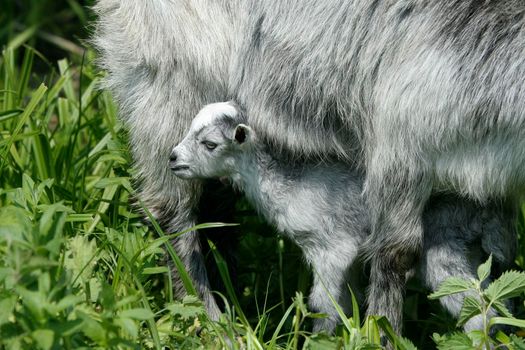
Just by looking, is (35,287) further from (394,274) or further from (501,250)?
(501,250)

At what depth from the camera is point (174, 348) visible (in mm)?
3998

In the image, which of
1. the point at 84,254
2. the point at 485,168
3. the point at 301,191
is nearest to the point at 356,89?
the point at 301,191

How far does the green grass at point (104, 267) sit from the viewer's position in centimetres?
314

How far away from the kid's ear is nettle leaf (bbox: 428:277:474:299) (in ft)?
3.38

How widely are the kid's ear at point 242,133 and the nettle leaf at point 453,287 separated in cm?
103

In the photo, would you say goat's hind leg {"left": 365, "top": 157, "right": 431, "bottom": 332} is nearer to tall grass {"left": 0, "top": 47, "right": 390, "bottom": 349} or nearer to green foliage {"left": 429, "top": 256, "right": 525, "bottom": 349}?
tall grass {"left": 0, "top": 47, "right": 390, "bottom": 349}

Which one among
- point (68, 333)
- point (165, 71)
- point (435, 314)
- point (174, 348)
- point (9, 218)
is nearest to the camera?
point (68, 333)

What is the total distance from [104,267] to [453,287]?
1.54m

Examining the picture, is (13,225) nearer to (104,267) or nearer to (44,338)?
(44,338)

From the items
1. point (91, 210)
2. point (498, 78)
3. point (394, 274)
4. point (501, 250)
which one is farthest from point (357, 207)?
point (91, 210)

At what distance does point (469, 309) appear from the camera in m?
3.70

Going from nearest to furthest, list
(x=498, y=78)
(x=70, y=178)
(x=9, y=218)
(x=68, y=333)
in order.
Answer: (x=68, y=333) < (x=9, y=218) < (x=498, y=78) < (x=70, y=178)

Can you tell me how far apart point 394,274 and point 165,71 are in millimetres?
1235

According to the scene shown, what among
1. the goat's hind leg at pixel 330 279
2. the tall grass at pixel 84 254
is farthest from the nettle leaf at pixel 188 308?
the goat's hind leg at pixel 330 279
